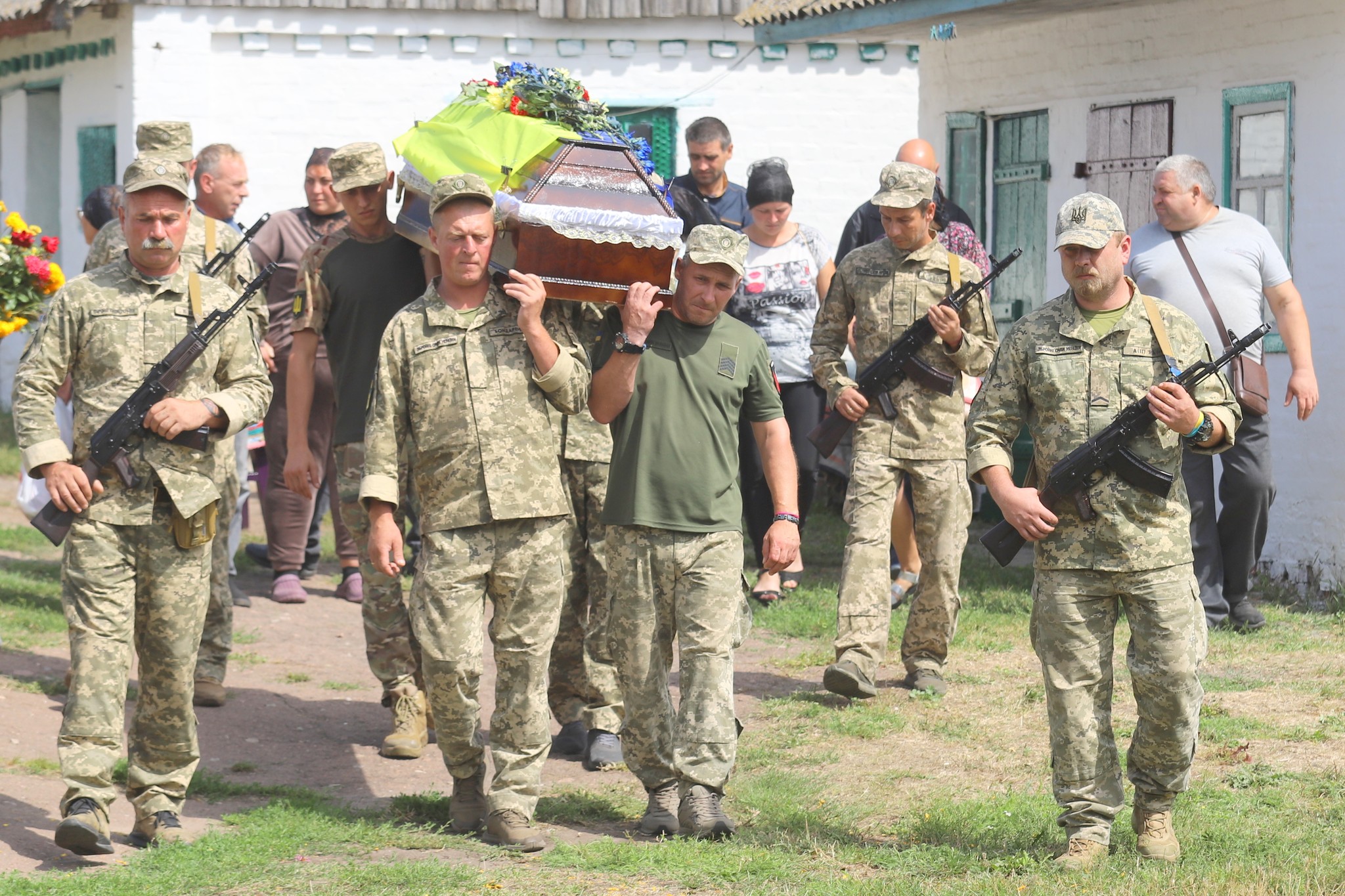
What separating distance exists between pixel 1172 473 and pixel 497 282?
7.84ft

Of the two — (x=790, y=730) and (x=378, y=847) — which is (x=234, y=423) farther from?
(x=790, y=730)

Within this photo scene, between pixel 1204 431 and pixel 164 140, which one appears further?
pixel 164 140

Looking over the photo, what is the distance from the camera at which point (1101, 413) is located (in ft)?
18.4

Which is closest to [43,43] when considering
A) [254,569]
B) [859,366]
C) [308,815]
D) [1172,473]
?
[254,569]

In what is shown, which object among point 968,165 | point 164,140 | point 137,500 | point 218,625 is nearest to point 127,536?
Result: point 137,500

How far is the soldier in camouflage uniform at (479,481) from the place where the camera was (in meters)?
5.81

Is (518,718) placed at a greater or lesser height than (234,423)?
lesser

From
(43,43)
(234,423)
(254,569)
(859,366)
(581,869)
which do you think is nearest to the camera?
(581,869)

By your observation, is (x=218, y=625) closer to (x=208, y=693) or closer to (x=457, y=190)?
(x=208, y=693)

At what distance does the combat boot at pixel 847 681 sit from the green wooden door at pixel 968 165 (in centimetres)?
681

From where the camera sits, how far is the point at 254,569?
36.8 feet

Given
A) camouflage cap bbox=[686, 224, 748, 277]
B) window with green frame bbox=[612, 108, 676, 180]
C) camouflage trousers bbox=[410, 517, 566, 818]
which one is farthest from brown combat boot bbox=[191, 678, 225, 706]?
window with green frame bbox=[612, 108, 676, 180]

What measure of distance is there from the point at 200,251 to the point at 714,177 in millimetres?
3071

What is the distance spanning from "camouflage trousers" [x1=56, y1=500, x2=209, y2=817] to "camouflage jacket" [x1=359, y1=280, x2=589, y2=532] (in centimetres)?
80
